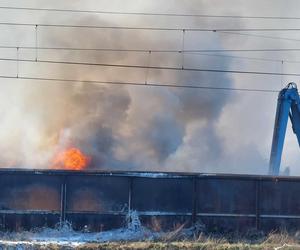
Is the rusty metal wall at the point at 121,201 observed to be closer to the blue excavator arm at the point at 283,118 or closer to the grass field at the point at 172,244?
the grass field at the point at 172,244

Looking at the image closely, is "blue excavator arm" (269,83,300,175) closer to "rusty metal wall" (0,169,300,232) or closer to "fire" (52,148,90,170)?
"rusty metal wall" (0,169,300,232)

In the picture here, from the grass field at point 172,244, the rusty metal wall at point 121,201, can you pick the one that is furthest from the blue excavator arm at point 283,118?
the grass field at point 172,244

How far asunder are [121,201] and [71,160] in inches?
775

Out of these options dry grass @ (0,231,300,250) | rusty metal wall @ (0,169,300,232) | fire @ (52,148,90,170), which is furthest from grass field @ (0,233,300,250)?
fire @ (52,148,90,170)

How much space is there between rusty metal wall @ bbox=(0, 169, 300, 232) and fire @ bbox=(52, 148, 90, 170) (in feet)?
62.1

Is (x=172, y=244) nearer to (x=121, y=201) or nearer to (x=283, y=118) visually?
(x=121, y=201)

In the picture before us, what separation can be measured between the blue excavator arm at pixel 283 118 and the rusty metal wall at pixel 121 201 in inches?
452

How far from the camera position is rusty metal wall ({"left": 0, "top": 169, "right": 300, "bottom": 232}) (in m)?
15.3

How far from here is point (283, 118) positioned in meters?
27.5

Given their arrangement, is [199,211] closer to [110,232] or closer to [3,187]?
[110,232]

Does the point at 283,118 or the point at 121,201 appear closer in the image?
the point at 121,201

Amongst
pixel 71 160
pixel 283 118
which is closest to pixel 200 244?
pixel 283 118

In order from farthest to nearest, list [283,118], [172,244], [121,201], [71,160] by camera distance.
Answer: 1. [71,160]
2. [283,118]
3. [121,201]
4. [172,244]

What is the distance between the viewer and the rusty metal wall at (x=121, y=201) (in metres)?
15.3
